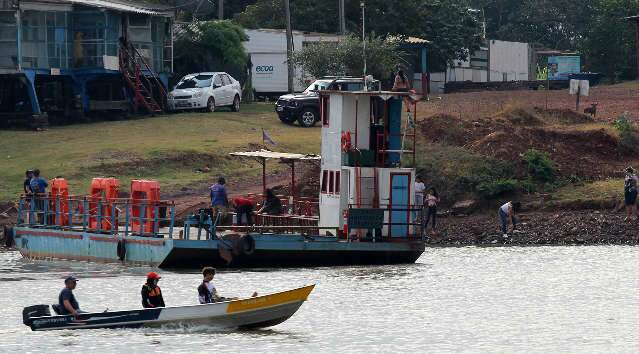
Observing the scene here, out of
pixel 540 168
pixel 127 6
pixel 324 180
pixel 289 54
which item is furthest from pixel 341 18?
pixel 324 180

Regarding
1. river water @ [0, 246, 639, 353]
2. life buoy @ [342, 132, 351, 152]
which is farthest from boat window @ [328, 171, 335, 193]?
river water @ [0, 246, 639, 353]

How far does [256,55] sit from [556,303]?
3942 cm

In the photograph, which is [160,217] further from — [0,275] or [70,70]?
[70,70]

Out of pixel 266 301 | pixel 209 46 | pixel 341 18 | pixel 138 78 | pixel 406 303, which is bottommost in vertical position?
pixel 406 303

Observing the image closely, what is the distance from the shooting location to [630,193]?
4266cm

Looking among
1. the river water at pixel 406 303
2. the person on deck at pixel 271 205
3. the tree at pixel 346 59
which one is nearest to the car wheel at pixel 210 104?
the tree at pixel 346 59

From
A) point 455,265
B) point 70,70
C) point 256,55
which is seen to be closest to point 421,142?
point 455,265

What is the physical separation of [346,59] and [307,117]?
726 centimetres

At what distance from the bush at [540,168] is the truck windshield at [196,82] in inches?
690

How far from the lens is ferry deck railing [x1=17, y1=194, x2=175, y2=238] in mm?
37031

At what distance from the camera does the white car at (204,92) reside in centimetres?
6022

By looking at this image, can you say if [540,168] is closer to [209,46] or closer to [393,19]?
[209,46]

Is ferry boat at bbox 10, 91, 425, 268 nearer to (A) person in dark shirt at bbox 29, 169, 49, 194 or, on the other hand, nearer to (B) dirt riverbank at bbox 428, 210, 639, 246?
(A) person in dark shirt at bbox 29, 169, 49, 194

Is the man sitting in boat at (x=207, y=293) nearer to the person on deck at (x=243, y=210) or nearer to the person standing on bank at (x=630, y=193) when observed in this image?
the person on deck at (x=243, y=210)
